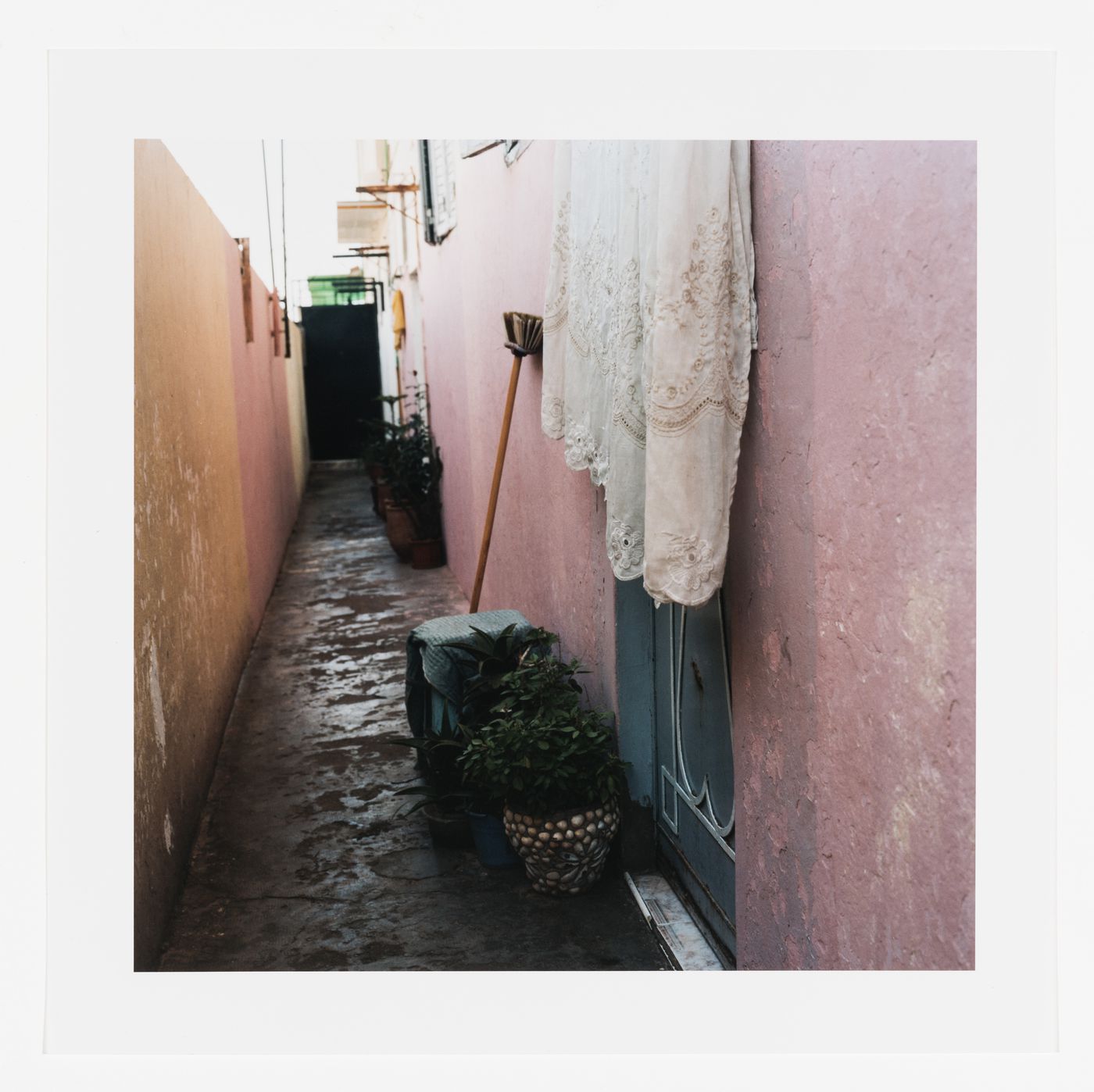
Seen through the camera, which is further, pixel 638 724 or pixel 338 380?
pixel 338 380

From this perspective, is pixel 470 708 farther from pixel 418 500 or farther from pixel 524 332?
pixel 418 500

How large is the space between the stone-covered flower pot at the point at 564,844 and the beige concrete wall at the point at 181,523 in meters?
1.19

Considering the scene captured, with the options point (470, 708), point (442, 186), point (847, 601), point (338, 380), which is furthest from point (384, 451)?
point (338, 380)

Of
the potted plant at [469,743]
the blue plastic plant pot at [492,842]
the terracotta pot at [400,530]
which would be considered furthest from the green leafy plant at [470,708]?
the terracotta pot at [400,530]

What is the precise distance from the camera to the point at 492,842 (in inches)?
155

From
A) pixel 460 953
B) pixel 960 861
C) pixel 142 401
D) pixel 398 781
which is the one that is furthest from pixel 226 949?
pixel 960 861

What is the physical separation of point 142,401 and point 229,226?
462 cm

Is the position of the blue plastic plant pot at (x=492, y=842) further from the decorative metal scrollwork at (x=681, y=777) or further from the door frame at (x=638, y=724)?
the decorative metal scrollwork at (x=681, y=777)

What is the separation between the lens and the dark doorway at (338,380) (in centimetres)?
2394

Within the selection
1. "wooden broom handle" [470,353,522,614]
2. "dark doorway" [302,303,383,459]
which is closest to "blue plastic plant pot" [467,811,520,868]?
"wooden broom handle" [470,353,522,614]

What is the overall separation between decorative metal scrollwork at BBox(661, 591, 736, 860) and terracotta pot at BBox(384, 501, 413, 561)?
7273mm

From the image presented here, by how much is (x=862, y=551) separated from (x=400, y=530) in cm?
945
